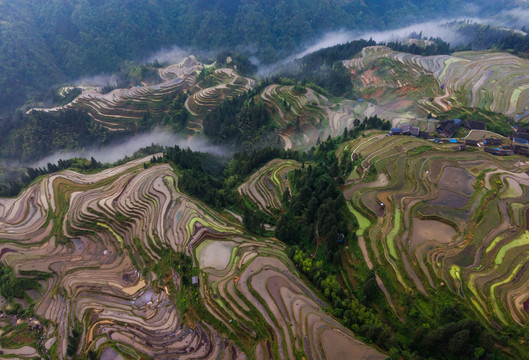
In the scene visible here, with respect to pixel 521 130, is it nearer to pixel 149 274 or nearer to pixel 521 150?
pixel 521 150

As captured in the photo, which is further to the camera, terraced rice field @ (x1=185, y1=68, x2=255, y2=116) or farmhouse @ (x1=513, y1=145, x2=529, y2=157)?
terraced rice field @ (x1=185, y1=68, x2=255, y2=116)

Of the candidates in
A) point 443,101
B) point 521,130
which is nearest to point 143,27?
point 443,101

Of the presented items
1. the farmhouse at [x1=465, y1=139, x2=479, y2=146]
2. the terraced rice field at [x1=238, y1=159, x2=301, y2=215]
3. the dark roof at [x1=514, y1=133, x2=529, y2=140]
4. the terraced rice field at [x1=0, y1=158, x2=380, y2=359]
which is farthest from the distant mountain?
the dark roof at [x1=514, y1=133, x2=529, y2=140]

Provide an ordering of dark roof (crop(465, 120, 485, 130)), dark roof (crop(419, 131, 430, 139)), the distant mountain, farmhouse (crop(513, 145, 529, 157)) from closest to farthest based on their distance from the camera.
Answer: farmhouse (crop(513, 145, 529, 157)) → dark roof (crop(419, 131, 430, 139)) → dark roof (crop(465, 120, 485, 130)) → the distant mountain

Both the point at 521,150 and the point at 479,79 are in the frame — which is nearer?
the point at 521,150

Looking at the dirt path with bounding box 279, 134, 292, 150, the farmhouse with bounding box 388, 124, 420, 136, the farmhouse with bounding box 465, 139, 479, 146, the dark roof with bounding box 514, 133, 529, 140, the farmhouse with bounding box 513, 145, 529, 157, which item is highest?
the dirt path with bounding box 279, 134, 292, 150

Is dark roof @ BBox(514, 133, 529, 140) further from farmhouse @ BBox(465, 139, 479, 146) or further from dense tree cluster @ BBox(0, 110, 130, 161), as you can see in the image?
dense tree cluster @ BBox(0, 110, 130, 161)

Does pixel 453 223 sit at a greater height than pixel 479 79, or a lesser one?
lesser
